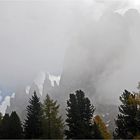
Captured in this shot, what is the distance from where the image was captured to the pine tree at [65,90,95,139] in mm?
56487

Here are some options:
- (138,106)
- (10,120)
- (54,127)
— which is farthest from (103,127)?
(10,120)

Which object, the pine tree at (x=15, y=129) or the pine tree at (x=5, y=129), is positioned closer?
the pine tree at (x=5, y=129)

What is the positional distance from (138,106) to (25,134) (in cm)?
2472

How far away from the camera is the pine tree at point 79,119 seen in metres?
56.5

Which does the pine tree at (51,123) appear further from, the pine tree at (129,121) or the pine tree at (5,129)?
the pine tree at (129,121)

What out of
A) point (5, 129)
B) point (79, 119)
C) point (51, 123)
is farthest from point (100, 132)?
point (5, 129)

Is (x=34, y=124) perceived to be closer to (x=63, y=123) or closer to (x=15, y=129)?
(x=15, y=129)

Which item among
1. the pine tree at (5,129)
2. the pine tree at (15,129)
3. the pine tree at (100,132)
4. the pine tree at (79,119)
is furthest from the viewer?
the pine tree at (100,132)

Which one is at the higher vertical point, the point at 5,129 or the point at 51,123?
the point at 51,123

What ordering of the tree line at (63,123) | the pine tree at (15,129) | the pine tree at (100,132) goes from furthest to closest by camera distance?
the pine tree at (100,132) < the tree line at (63,123) < the pine tree at (15,129)

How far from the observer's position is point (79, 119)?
5934cm

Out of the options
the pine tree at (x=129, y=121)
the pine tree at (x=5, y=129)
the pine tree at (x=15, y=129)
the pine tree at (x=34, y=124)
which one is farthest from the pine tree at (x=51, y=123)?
the pine tree at (x=129, y=121)

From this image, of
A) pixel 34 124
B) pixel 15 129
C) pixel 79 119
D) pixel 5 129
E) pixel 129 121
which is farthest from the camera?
pixel 79 119

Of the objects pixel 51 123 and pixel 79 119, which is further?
pixel 79 119
